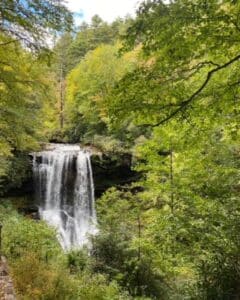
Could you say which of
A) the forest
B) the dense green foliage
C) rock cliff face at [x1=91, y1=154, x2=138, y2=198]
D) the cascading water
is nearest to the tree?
the forest

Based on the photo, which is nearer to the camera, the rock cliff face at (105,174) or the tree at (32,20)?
the tree at (32,20)

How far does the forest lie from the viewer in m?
4.09

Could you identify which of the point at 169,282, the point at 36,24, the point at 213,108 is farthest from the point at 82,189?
the point at 213,108

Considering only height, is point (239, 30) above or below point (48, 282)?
above

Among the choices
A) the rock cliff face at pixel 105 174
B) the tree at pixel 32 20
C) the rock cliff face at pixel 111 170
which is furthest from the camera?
the rock cliff face at pixel 111 170

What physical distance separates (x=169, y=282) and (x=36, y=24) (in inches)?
290

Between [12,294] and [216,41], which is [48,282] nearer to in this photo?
[12,294]

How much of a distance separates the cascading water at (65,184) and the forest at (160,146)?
5637 mm

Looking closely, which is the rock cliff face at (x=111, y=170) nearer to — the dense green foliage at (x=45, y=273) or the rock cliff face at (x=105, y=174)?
the rock cliff face at (x=105, y=174)

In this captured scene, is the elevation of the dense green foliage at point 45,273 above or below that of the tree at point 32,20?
below

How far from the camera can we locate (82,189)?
66.2 feet

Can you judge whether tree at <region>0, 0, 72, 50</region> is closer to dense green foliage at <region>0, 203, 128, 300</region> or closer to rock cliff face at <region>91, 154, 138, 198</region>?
dense green foliage at <region>0, 203, 128, 300</region>

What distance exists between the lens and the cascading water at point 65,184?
1958cm

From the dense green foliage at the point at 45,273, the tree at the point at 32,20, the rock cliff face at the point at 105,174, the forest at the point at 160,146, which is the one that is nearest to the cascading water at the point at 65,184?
the rock cliff face at the point at 105,174
